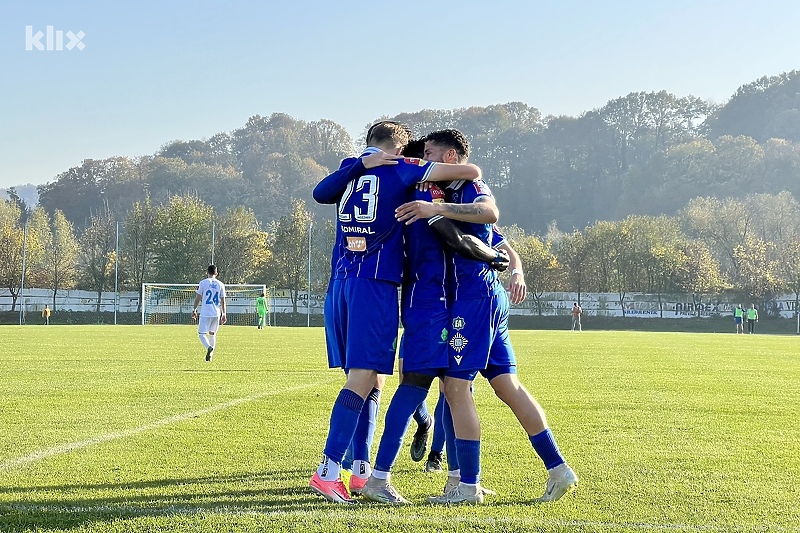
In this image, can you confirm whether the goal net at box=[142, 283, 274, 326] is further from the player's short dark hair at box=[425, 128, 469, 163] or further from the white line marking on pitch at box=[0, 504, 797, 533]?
the white line marking on pitch at box=[0, 504, 797, 533]

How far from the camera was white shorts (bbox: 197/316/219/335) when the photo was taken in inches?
690

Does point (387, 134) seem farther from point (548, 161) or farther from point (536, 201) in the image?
point (548, 161)

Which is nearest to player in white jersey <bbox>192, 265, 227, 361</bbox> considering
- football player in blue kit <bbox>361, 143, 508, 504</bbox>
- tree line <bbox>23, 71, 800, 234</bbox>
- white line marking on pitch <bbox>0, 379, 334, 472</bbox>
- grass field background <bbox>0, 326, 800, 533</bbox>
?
grass field background <bbox>0, 326, 800, 533</bbox>

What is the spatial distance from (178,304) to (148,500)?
4989 centimetres

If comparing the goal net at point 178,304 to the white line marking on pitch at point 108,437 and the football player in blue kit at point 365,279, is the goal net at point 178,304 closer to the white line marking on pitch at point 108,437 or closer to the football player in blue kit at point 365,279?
the white line marking on pitch at point 108,437

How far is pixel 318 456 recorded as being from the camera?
240 inches

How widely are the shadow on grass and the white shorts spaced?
41.2ft

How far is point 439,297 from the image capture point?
4.78 m

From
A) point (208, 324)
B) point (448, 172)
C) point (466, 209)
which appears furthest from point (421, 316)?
point (208, 324)

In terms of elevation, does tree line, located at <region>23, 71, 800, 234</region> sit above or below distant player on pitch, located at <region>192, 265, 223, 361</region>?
above

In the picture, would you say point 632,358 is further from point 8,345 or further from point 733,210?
point 733,210

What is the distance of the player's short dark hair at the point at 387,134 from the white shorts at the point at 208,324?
12.9 meters

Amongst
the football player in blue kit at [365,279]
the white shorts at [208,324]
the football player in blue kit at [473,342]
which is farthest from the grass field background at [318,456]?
the white shorts at [208,324]

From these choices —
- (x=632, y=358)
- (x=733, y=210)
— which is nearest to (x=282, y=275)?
(x=733, y=210)
